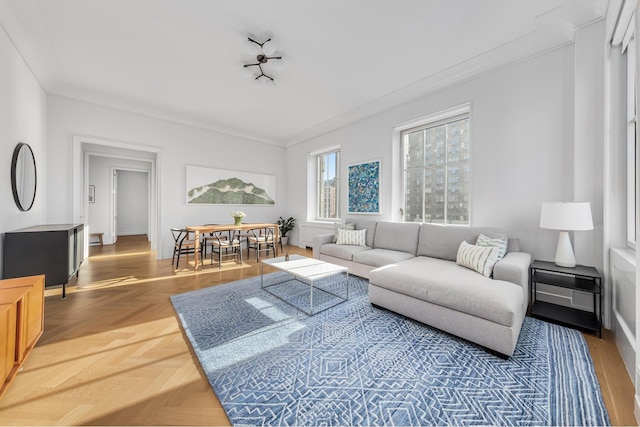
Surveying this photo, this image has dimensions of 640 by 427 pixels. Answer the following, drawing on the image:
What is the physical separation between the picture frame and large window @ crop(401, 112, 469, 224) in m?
0.52

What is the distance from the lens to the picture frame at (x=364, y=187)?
15.0 ft

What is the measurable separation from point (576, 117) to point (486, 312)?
2271mm

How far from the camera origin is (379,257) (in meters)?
3.36

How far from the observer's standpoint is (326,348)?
1.89 metres

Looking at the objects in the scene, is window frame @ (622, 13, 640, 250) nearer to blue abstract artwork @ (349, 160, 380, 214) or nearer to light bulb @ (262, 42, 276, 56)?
blue abstract artwork @ (349, 160, 380, 214)

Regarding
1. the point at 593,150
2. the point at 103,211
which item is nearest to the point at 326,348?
the point at 593,150

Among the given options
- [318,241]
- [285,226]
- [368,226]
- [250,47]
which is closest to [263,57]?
[250,47]

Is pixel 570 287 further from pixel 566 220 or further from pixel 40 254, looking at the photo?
pixel 40 254

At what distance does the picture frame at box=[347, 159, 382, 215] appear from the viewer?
459 cm

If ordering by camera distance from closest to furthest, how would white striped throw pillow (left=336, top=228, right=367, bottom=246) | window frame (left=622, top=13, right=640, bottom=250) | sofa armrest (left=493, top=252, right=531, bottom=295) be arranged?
window frame (left=622, top=13, right=640, bottom=250)
sofa armrest (left=493, top=252, right=531, bottom=295)
white striped throw pillow (left=336, top=228, right=367, bottom=246)

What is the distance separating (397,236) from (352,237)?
75 centimetres

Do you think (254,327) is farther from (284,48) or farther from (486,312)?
(284,48)

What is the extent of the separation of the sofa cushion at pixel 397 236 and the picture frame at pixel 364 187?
62 centimetres

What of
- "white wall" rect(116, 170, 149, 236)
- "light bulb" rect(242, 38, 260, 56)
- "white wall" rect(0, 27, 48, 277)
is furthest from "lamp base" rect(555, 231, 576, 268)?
"white wall" rect(116, 170, 149, 236)
